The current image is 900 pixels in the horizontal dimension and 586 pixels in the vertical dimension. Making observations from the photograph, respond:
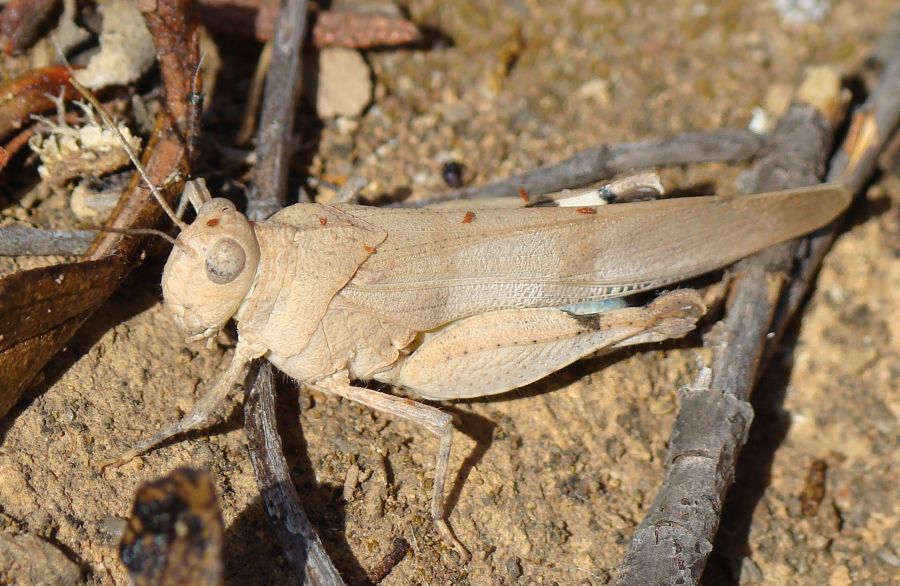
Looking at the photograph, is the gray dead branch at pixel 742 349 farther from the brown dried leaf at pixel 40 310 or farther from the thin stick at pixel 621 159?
the brown dried leaf at pixel 40 310

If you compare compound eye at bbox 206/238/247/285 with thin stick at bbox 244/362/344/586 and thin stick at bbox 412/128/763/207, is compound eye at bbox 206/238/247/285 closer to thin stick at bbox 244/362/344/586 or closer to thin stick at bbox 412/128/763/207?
thin stick at bbox 244/362/344/586

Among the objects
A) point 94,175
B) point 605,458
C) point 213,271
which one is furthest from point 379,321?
point 94,175

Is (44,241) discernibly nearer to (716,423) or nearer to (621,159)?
(621,159)

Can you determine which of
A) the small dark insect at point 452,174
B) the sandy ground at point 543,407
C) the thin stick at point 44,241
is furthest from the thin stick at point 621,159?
the thin stick at point 44,241

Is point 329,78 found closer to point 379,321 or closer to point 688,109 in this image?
point 379,321

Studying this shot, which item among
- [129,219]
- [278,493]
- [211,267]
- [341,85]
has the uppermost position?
[341,85]

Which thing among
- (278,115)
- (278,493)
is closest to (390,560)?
(278,493)

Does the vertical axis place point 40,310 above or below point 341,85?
below
